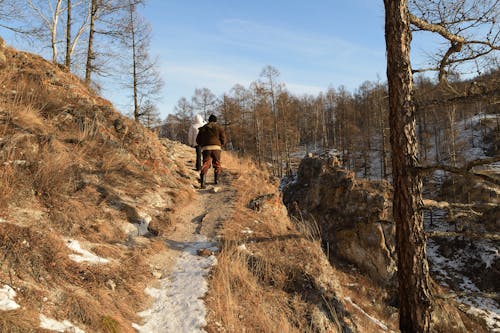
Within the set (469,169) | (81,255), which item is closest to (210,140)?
(81,255)

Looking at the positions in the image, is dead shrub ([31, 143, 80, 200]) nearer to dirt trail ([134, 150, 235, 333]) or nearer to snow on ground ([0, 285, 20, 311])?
dirt trail ([134, 150, 235, 333])

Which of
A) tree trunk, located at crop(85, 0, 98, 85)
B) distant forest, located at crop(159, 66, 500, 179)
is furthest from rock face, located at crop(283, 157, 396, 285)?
tree trunk, located at crop(85, 0, 98, 85)

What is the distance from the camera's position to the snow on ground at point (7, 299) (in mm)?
2133

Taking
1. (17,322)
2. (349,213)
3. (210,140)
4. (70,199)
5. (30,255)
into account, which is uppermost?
(210,140)

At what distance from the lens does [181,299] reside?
10.8ft

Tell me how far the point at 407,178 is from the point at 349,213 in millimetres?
11189

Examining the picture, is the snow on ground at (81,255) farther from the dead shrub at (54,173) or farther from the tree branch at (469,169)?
the tree branch at (469,169)

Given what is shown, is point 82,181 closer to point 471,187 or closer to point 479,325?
point 479,325

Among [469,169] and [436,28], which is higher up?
[436,28]

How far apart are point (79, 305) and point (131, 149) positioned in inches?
218

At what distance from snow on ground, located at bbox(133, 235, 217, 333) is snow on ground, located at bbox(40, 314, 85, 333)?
57cm

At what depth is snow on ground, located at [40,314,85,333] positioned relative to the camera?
2193 millimetres

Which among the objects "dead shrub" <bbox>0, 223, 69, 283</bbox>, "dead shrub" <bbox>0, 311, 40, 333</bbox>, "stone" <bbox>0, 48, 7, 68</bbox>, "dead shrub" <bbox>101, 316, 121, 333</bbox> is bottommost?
"dead shrub" <bbox>101, 316, 121, 333</bbox>

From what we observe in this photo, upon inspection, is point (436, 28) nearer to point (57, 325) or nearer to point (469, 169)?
point (469, 169)
